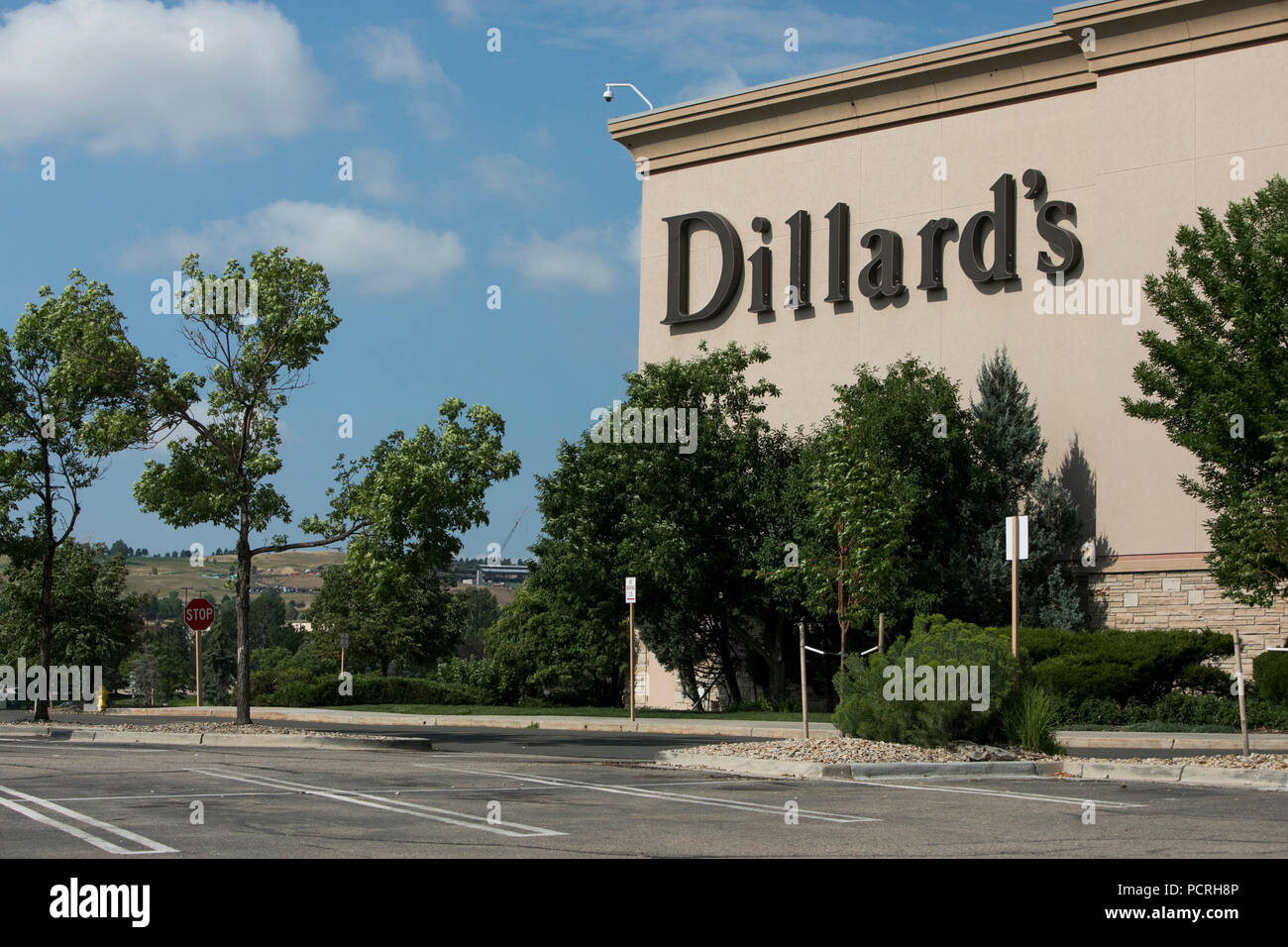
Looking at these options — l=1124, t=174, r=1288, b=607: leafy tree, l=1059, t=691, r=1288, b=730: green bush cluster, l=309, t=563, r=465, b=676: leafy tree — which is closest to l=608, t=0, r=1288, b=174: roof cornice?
l=1124, t=174, r=1288, b=607: leafy tree

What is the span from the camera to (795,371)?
40.5 meters

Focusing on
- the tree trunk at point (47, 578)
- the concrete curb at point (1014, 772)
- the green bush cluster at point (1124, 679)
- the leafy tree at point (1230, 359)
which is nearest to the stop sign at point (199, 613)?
the tree trunk at point (47, 578)

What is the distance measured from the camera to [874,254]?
39.2 meters

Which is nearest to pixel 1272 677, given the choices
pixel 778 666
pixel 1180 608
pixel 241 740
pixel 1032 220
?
pixel 1180 608

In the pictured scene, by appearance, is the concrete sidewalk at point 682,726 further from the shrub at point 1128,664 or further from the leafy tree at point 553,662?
the leafy tree at point 553,662

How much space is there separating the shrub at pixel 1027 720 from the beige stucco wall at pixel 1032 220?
59.2ft

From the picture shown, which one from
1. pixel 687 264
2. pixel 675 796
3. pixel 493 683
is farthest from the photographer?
pixel 493 683

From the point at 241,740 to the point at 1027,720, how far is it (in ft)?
41.0

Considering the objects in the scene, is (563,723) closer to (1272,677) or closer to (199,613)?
(199,613)

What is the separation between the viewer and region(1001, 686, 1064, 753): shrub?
16.8 metres

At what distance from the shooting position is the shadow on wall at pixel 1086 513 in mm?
34438

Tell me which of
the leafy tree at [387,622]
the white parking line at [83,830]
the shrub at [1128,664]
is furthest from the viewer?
the leafy tree at [387,622]

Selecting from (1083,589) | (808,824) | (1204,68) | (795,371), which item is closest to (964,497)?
(1083,589)
